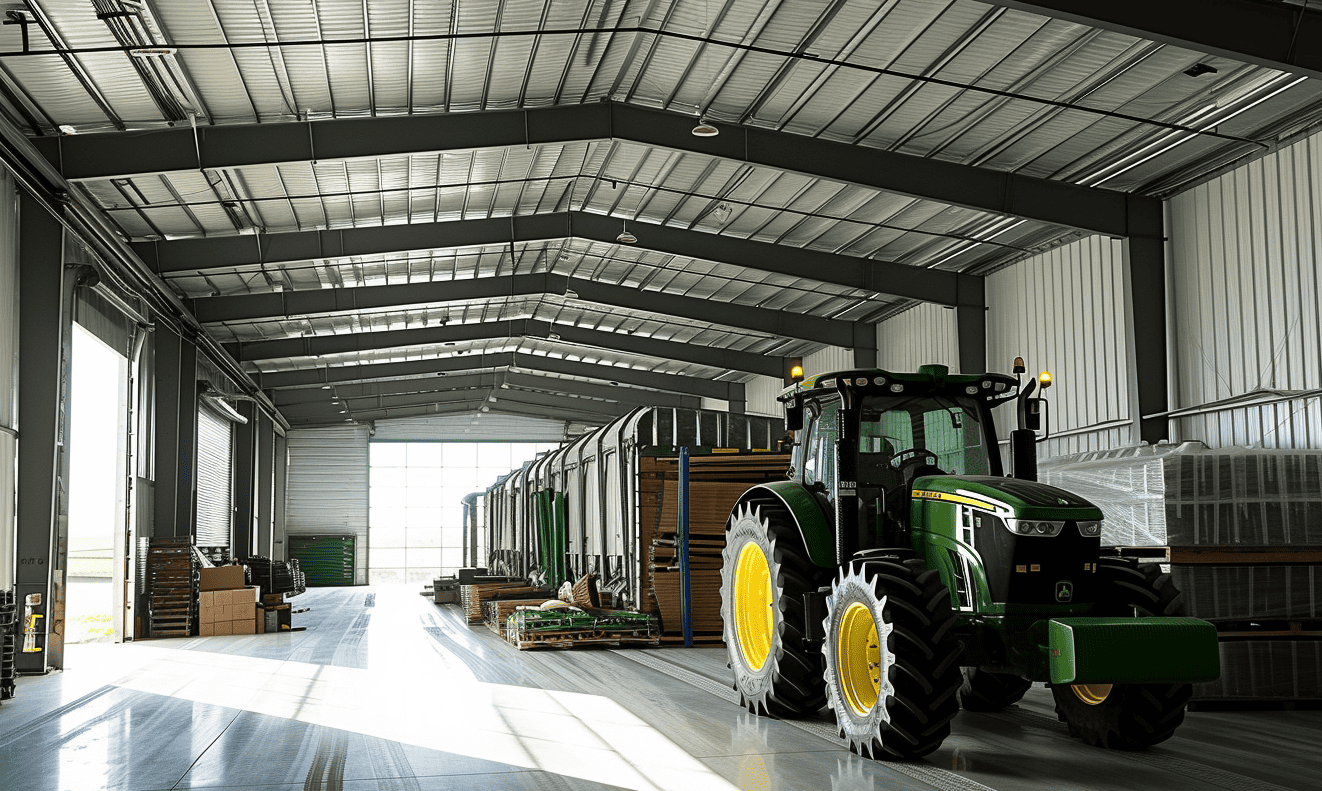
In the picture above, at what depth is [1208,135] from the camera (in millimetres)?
14031

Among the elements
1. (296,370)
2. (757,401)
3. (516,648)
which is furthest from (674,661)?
(296,370)

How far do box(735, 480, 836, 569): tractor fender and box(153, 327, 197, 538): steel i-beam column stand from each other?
16.6m

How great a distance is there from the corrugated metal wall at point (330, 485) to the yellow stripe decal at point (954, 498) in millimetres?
38794

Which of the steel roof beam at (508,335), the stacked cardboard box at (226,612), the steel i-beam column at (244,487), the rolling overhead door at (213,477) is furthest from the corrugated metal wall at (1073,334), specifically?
the steel i-beam column at (244,487)

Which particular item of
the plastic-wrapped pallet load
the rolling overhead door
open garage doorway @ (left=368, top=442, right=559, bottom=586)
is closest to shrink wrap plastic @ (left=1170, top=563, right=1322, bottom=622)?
the plastic-wrapped pallet load

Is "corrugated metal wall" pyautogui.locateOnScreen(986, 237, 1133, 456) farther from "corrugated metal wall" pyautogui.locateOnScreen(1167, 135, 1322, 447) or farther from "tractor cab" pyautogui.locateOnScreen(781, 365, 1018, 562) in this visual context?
"tractor cab" pyautogui.locateOnScreen(781, 365, 1018, 562)

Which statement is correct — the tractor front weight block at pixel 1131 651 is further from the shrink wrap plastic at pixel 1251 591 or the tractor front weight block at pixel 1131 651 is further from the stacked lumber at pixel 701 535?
the stacked lumber at pixel 701 535

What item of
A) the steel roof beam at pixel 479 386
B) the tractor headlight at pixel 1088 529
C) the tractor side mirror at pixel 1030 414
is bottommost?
the tractor headlight at pixel 1088 529

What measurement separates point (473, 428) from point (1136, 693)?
39.4 meters

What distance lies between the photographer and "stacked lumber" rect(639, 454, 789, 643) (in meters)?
14.3

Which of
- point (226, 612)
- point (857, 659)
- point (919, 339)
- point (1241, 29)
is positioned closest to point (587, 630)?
point (857, 659)

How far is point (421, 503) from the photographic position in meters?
44.4

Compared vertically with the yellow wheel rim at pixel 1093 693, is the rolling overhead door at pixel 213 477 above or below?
above

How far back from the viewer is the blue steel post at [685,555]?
46.7ft
